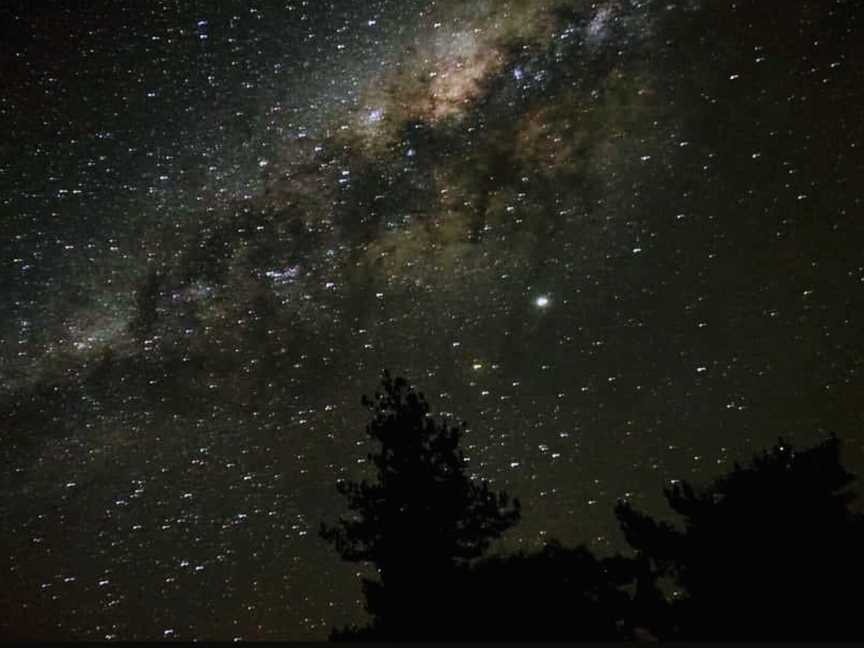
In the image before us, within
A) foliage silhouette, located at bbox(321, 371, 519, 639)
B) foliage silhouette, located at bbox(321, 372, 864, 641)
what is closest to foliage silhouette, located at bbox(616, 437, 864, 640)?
foliage silhouette, located at bbox(321, 372, 864, 641)

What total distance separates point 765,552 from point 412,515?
6.14 metres

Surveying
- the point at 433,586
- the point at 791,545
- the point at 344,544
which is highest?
the point at 344,544

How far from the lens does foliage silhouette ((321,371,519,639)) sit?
13.5m

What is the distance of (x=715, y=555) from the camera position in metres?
12.7

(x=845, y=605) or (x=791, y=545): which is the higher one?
(x=791, y=545)

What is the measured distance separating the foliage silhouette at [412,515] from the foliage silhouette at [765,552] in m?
3.02

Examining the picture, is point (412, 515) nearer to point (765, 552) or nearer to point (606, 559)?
point (606, 559)

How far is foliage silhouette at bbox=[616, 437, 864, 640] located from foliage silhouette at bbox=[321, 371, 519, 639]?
3020mm

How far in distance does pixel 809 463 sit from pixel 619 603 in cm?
411

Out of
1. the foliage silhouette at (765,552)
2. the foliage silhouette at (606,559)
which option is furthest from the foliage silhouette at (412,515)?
the foliage silhouette at (765,552)

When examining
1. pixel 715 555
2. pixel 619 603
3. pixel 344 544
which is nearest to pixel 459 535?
pixel 344 544

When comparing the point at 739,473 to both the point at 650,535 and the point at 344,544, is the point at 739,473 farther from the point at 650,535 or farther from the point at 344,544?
the point at 344,544

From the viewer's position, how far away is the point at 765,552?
1191 cm

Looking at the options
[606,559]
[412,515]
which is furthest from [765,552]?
[412,515]
